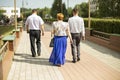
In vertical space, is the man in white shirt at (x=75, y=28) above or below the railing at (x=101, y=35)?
above

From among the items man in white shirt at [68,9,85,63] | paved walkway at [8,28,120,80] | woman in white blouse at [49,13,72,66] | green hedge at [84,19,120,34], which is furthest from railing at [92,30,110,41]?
woman in white blouse at [49,13,72,66]

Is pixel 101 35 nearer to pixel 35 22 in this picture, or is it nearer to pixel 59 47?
pixel 35 22

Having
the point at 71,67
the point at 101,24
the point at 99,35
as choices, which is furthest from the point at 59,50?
the point at 101,24

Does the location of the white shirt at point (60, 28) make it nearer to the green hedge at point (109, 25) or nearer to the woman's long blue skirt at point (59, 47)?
the woman's long blue skirt at point (59, 47)

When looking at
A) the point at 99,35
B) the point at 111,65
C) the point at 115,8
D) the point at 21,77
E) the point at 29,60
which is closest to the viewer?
the point at 21,77

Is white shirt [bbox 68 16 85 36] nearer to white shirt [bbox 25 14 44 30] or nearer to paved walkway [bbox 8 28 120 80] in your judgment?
paved walkway [bbox 8 28 120 80]

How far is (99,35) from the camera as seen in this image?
19.6 m

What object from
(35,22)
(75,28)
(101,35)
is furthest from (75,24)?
(101,35)

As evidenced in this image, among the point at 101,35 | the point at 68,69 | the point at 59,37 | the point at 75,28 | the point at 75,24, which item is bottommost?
the point at 68,69

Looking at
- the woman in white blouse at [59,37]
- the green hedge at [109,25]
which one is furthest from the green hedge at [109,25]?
the woman in white blouse at [59,37]

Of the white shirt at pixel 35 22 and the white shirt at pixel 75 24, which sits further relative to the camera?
the white shirt at pixel 35 22

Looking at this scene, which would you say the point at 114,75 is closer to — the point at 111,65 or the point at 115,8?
the point at 111,65

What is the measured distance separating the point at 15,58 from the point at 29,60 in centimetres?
78

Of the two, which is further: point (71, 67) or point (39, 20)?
point (39, 20)
